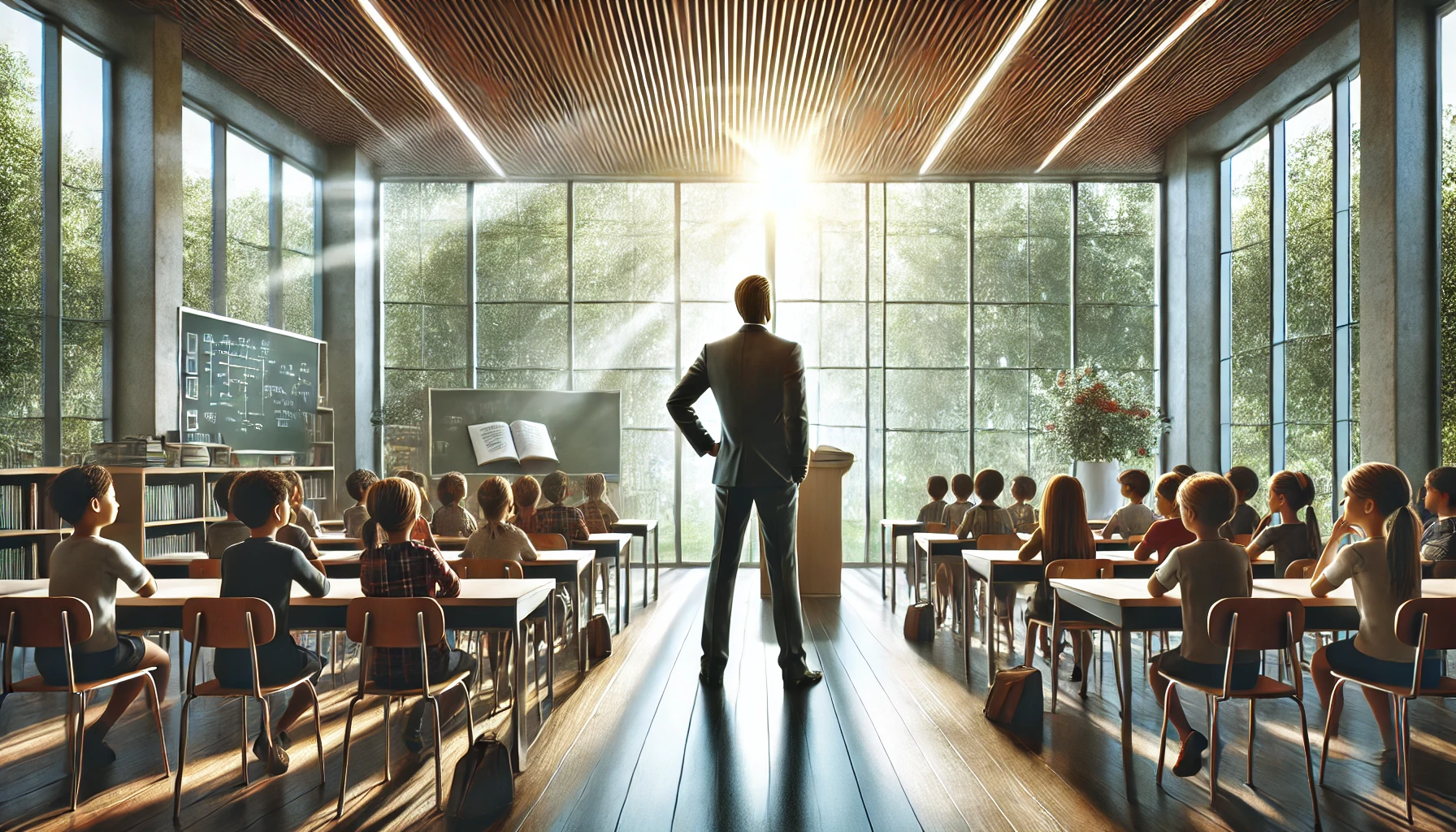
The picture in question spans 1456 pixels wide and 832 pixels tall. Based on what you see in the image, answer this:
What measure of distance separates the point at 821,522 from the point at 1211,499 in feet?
13.9

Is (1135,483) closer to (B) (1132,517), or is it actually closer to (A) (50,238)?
(B) (1132,517)

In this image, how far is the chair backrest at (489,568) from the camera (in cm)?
399

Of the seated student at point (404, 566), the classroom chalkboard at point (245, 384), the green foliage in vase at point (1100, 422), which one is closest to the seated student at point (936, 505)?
the green foliage in vase at point (1100, 422)

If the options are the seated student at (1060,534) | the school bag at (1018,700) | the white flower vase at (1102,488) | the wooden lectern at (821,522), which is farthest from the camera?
the white flower vase at (1102,488)

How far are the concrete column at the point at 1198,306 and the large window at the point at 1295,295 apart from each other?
0.11 meters

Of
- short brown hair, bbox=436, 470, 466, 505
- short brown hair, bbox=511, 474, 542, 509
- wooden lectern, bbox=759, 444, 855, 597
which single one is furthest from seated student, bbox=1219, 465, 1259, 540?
short brown hair, bbox=436, 470, 466, 505

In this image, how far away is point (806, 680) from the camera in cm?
446

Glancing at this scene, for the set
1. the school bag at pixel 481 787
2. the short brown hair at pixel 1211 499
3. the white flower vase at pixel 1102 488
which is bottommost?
the school bag at pixel 481 787

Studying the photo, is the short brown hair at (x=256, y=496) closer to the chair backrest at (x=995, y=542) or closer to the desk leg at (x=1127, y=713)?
the desk leg at (x=1127, y=713)

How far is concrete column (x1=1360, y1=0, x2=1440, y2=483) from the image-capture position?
6512 millimetres

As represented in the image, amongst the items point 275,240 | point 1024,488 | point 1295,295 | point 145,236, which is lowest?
point 1024,488

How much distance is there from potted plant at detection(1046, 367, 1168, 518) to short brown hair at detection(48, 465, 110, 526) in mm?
8148

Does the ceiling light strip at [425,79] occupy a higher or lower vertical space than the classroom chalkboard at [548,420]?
higher

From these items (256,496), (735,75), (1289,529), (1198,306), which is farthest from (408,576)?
(1198,306)
